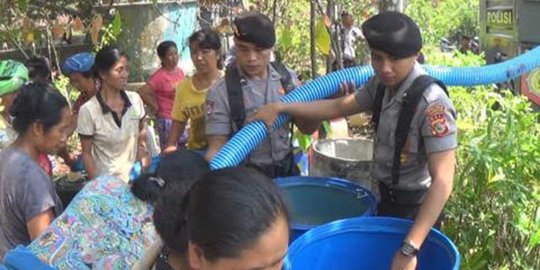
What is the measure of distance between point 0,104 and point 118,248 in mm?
2032

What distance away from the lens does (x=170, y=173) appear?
1.59 meters

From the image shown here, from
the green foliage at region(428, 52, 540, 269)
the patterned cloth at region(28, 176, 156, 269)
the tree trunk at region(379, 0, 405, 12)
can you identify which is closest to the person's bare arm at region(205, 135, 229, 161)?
the patterned cloth at region(28, 176, 156, 269)

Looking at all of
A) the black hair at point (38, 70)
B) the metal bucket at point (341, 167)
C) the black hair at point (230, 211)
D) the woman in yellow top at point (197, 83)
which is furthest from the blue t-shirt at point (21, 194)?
the black hair at point (38, 70)

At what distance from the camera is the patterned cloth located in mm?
1637

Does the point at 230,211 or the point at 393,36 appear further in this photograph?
the point at 393,36

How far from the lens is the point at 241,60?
8.15 feet

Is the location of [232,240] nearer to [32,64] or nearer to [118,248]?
[118,248]

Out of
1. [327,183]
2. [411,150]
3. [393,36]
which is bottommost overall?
[327,183]

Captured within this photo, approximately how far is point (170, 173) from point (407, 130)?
85cm

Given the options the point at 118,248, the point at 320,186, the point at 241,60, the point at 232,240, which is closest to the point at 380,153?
the point at 320,186

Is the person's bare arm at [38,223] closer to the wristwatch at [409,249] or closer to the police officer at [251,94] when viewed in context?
the police officer at [251,94]

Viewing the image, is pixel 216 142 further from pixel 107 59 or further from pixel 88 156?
pixel 107 59

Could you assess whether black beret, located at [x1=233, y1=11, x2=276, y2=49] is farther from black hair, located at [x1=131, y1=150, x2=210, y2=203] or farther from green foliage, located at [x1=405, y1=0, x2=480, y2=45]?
green foliage, located at [x1=405, y1=0, x2=480, y2=45]

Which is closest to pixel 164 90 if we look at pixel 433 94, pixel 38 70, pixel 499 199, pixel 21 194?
pixel 38 70
